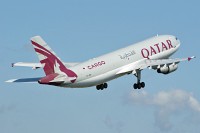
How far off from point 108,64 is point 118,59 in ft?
8.14

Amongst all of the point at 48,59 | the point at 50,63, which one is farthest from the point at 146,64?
the point at 48,59

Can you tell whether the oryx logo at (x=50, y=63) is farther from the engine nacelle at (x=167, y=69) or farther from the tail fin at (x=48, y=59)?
the engine nacelle at (x=167, y=69)

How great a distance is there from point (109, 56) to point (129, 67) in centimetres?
430

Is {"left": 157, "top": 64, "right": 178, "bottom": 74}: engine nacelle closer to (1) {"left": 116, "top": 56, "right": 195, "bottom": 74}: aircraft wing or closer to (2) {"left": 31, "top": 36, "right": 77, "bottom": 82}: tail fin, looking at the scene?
(1) {"left": 116, "top": 56, "right": 195, "bottom": 74}: aircraft wing

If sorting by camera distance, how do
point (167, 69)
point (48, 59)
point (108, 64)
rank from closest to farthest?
point (48, 59)
point (108, 64)
point (167, 69)

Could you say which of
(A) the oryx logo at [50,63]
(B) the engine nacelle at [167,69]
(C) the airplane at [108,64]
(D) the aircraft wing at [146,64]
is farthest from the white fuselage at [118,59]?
(B) the engine nacelle at [167,69]

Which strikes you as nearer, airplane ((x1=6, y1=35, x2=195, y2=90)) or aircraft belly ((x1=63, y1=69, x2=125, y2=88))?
airplane ((x1=6, y1=35, x2=195, y2=90))

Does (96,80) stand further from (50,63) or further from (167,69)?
(167,69)

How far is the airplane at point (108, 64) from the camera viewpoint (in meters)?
101

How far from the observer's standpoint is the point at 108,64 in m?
Answer: 107

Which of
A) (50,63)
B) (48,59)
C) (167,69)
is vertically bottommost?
(50,63)

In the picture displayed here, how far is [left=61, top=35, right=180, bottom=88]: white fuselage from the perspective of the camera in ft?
340

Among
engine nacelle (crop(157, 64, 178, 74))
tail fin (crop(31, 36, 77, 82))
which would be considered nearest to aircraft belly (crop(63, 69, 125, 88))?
tail fin (crop(31, 36, 77, 82))

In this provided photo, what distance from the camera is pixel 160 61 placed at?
111625 mm
